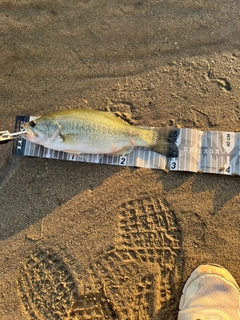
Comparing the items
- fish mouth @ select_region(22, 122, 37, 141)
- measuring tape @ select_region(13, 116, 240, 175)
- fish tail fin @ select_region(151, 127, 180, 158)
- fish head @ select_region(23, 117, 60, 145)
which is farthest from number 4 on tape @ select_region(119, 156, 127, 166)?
fish mouth @ select_region(22, 122, 37, 141)

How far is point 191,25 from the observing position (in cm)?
364

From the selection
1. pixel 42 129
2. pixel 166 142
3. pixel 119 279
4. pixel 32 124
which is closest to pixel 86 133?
pixel 42 129

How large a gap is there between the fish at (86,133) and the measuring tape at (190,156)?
131 mm

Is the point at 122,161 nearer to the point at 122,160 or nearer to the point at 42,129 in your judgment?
the point at 122,160

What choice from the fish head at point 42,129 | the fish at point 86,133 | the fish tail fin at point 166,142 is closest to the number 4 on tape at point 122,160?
the fish at point 86,133

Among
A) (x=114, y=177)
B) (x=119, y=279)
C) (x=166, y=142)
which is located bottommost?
(x=119, y=279)

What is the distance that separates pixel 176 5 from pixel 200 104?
4.05 feet

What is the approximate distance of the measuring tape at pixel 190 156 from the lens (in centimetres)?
329

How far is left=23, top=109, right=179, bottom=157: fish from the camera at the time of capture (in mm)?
3143

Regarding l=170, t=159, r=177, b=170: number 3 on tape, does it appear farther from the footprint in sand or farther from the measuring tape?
the footprint in sand

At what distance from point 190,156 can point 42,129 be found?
1.55m

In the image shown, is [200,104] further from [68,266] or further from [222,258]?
[68,266]

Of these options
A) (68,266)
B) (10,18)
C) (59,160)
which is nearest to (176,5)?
(10,18)

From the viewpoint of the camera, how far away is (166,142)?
3.29m
